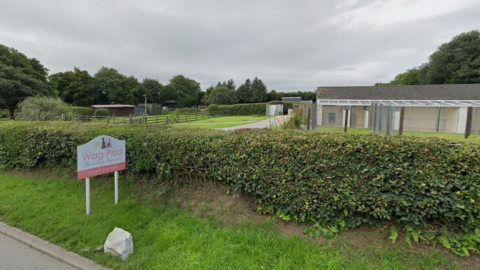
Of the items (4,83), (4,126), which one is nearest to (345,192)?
(4,126)

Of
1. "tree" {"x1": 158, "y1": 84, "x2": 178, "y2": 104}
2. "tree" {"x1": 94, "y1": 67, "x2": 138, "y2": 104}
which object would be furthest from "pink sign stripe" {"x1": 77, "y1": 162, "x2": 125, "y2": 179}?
"tree" {"x1": 158, "y1": 84, "x2": 178, "y2": 104}

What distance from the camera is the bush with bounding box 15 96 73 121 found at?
384 inches

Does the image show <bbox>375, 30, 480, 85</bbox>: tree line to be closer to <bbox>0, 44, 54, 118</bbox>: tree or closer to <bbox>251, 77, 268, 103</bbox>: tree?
<bbox>251, 77, 268, 103</bbox>: tree

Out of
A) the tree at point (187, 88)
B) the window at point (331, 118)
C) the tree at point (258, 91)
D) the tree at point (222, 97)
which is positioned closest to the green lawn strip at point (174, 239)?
the window at point (331, 118)

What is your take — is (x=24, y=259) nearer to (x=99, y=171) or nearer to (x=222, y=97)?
(x=99, y=171)

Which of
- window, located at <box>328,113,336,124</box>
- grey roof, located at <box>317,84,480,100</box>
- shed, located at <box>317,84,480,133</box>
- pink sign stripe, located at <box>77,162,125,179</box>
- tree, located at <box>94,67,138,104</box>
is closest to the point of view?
pink sign stripe, located at <box>77,162,125,179</box>

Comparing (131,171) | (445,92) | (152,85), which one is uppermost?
(152,85)

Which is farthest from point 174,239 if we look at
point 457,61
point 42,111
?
point 457,61

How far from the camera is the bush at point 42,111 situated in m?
9.74

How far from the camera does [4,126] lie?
19.5 feet

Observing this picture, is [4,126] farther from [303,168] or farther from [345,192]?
[345,192]

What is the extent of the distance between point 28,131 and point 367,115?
19629 millimetres

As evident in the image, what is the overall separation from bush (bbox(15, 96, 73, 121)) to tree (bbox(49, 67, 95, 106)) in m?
44.7

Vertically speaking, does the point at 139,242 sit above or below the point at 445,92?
below
